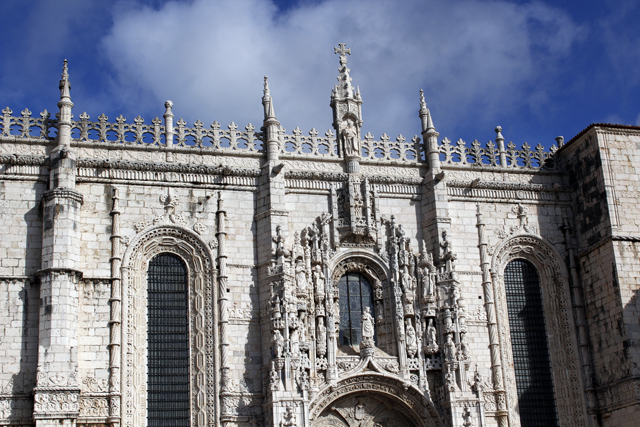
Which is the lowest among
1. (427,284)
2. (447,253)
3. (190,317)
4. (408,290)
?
(190,317)

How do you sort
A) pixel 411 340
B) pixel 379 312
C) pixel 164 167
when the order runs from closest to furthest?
pixel 411 340, pixel 164 167, pixel 379 312

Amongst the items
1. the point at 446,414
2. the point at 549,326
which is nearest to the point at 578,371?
the point at 549,326

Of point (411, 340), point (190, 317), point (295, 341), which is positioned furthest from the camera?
point (411, 340)

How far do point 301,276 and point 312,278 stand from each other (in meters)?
0.55

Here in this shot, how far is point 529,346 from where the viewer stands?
26.8 metres

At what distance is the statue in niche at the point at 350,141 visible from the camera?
88.0ft

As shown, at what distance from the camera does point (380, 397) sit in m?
24.5

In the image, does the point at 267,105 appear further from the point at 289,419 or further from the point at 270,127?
the point at 289,419

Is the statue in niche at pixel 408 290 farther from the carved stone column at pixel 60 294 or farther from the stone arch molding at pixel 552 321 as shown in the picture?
the carved stone column at pixel 60 294

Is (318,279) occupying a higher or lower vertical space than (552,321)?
higher

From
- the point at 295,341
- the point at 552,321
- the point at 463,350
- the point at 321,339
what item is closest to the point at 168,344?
the point at 295,341

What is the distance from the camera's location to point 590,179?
2759 cm

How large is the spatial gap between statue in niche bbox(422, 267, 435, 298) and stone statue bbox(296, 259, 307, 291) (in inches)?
137

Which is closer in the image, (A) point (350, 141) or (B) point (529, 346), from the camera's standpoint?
(B) point (529, 346)
